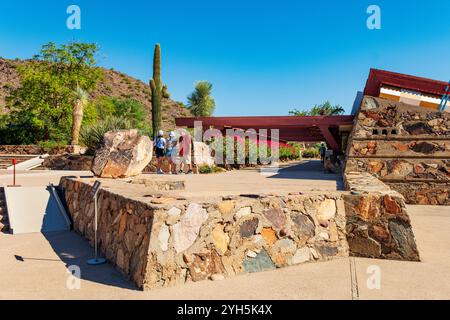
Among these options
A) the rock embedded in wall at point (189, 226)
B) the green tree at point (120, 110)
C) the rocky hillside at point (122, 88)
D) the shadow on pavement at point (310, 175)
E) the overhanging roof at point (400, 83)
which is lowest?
the shadow on pavement at point (310, 175)

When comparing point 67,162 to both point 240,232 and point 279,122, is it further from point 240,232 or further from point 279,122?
point 240,232

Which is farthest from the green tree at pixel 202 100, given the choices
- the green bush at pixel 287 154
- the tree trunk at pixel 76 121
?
the tree trunk at pixel 76 121

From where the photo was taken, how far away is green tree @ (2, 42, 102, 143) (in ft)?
74.8

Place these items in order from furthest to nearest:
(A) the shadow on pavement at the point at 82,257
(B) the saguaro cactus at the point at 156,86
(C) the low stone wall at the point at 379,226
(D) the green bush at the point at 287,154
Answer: (D) the green bush at the point at 287,154
(B) the saguaro cactus at the point at 156,86
(C) the low stone wall at the point at 379,226
(A) the shadow on pavement at the point at 82,257

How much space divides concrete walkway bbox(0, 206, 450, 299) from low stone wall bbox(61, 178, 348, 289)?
157 millimetres

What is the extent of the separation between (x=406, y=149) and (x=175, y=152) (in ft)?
28.0

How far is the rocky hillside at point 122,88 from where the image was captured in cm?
5747

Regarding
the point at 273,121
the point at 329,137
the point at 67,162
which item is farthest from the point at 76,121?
the point at 329,137

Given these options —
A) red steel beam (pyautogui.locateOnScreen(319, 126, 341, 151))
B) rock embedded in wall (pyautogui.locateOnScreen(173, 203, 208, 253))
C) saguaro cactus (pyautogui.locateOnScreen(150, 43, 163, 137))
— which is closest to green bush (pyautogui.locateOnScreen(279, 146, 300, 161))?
red steel beam (pyautogui.locateOnScreen(319, 126, 341, 151))

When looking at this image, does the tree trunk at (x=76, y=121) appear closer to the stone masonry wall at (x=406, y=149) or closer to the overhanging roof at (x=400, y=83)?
the stone masonry wall at (x=406, y=149)

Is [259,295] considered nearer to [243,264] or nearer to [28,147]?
[243,264]

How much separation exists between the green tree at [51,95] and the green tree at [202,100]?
59.0ft

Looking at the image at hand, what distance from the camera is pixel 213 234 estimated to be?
3988 mm

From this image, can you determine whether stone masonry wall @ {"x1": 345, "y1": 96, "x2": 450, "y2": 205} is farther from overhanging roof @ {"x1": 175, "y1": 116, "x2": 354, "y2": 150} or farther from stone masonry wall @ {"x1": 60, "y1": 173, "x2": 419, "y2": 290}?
stone masonry wall @ {"x1": 60, "y1": 173, "x2": 419, "y2": 290}
